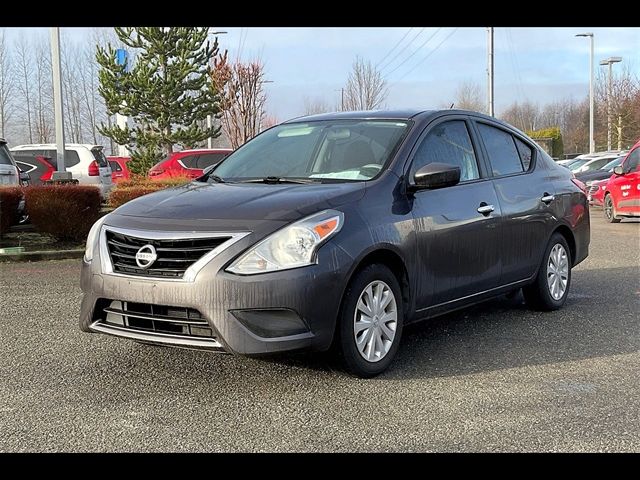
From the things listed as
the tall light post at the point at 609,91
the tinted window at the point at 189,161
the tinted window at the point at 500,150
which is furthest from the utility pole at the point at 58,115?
the tall light post at the point at 609,91

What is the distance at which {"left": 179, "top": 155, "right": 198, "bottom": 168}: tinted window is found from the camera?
52.8 ft

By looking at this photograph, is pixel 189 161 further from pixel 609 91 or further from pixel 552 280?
pixel 609 91

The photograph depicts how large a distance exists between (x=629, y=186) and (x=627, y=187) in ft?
0.26

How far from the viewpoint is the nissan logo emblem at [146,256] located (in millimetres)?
3988

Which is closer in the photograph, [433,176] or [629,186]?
[433,176]

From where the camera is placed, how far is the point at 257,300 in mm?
3859

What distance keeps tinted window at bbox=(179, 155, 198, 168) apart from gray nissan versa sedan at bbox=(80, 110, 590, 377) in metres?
10.6

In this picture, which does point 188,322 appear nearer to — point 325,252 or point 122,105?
point 325,252

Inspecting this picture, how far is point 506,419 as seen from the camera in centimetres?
374

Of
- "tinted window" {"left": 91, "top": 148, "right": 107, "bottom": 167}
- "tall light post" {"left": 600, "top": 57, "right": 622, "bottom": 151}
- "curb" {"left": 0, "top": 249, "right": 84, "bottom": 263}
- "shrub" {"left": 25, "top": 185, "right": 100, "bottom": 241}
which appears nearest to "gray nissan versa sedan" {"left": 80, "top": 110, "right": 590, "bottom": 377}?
"curb" {"left": 0, "top": 249, "right": 84, "bottom": 263}

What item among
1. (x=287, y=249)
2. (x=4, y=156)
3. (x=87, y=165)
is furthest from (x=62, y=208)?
(x=87, y=165)
